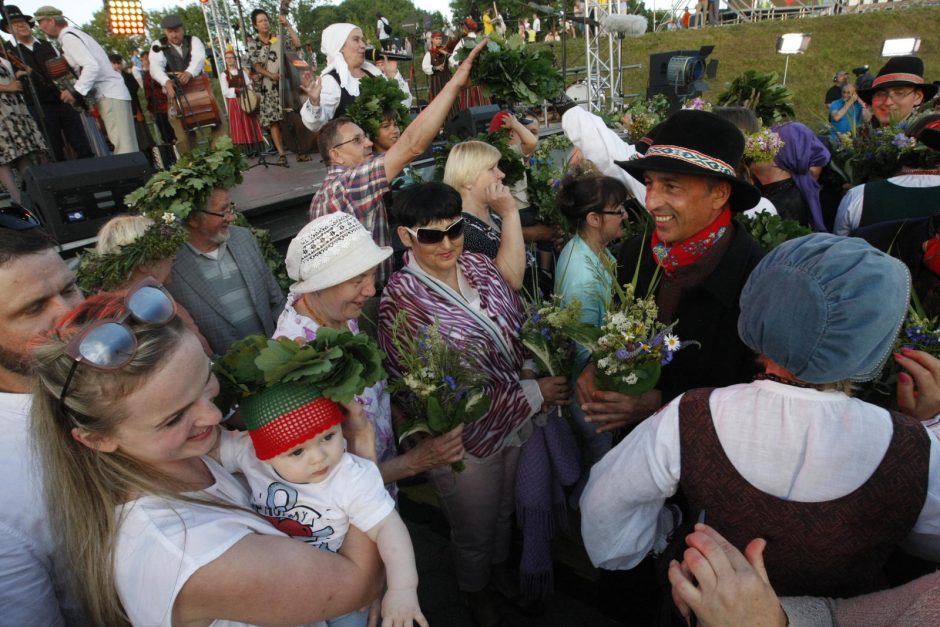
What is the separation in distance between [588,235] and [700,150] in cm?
95

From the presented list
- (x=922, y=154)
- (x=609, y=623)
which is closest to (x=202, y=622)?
(x=609, y=623)

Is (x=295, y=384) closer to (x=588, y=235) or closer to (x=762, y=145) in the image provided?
(x=588, y=235)

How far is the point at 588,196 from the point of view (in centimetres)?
300

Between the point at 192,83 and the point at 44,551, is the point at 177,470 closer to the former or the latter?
the point at 44,551

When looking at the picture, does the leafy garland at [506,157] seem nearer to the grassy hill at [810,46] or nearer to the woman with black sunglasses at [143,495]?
the woman with black sunglasses at [143,495]

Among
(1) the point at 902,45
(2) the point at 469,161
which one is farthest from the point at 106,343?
(1) the point at 902,45

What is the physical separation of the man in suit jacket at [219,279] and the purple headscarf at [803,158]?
3917 mm

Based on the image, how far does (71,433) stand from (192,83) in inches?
363

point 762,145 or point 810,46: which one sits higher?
point 810,46

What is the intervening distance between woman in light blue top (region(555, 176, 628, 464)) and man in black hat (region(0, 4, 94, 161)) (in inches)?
260

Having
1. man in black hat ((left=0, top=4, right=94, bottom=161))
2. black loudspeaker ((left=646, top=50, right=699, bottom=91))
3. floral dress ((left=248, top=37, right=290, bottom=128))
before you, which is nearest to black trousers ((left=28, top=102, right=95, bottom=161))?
man in black hat ((left=0, top=4, right=94, bottom=161))

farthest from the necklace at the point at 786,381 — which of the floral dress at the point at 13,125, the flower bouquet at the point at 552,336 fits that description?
the floral dress at the point at 13,125

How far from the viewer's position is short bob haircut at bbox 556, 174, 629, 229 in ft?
9.77

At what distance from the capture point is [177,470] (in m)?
1.45
